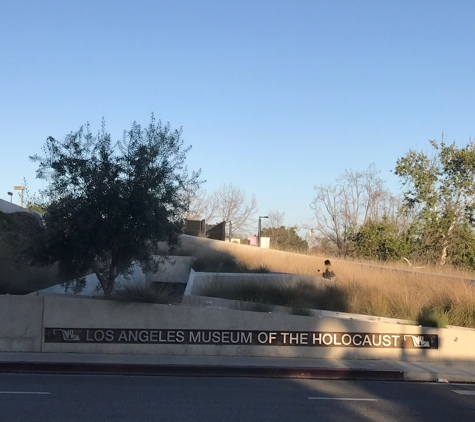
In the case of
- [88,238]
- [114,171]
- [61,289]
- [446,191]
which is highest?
[446,191]

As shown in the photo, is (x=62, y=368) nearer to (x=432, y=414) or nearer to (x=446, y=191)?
(x=432, y=414)

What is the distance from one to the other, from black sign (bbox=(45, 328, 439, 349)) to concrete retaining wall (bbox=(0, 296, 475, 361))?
1.9 inches

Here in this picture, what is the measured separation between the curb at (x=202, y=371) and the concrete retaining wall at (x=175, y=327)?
4.33 ft

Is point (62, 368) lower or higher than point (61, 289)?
lower

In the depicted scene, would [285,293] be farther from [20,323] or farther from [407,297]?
[20,323]

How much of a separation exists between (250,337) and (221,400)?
386 centimetres

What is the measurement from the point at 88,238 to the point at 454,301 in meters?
9.51

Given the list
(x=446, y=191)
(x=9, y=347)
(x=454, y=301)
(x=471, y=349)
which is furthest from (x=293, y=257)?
(x=9, y=347)

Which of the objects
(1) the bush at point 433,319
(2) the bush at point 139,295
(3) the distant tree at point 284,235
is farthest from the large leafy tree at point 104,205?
(3) the distant tree at point 284,235

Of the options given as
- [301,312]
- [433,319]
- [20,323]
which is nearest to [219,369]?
[301,312]

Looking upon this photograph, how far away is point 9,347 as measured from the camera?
41.8 ft

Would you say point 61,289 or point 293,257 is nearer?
point 61,289

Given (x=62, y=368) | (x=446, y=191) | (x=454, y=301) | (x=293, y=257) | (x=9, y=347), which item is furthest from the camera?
(x=446, y=191)

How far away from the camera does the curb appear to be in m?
11.5
